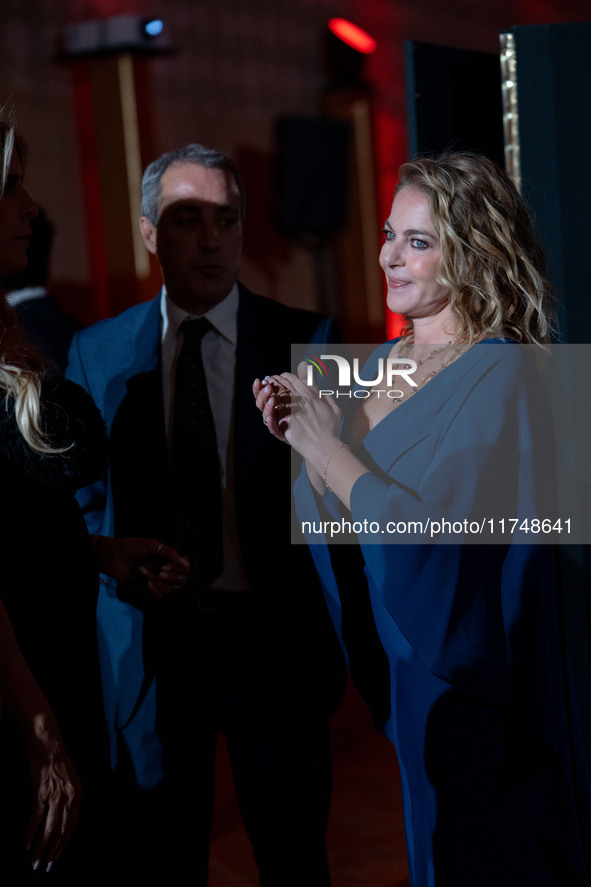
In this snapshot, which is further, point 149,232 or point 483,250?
point 149,232

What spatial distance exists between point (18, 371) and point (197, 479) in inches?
23.2

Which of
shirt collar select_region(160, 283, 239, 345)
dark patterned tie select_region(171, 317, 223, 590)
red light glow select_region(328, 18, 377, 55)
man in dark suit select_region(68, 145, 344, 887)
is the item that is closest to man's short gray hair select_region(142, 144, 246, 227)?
man in dark suit select_region(68, 145, 344, 887)

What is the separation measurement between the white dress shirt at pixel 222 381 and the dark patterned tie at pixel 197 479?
0.8 inches

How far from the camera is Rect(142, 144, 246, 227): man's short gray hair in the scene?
1.78 meters

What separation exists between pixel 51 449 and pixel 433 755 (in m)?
0.85

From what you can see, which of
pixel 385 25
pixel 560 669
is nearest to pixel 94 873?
pixel 560 669

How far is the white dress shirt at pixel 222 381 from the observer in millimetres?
1734

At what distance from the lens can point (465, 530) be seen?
142 centimetres

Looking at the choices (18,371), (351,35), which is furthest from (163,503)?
(351,35)

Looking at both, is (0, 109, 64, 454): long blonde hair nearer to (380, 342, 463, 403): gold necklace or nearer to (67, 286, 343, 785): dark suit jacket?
(67, 286, 343, 785): dark suit jacket

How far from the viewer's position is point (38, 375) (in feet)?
4.06

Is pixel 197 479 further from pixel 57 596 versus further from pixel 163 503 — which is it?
pixel 57 596

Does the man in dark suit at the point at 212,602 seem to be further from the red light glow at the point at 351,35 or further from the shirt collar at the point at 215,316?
the red light glow at the point at 351,35

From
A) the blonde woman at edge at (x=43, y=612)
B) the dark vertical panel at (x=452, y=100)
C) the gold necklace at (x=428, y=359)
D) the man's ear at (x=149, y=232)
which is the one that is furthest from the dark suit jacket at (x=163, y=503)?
the dark vertical panel at (x=452, y=100)
